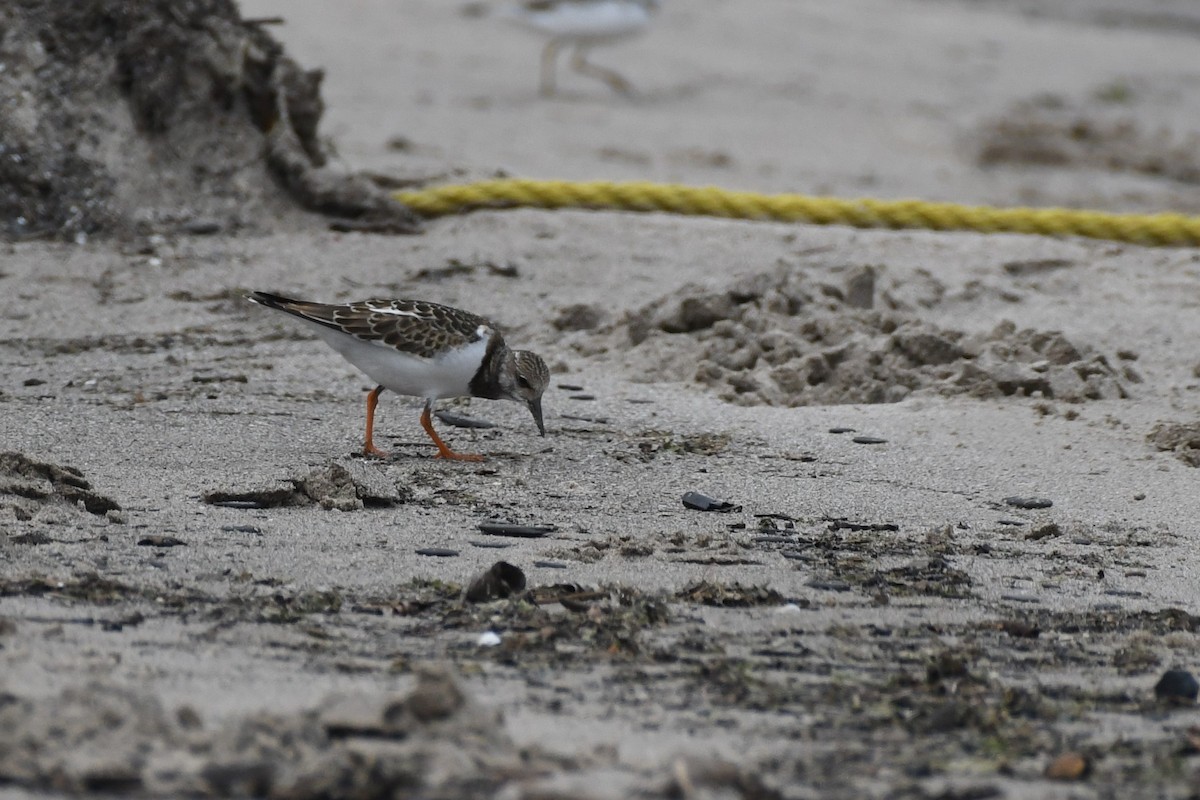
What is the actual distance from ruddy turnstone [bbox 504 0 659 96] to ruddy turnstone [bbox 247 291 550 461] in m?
6.42

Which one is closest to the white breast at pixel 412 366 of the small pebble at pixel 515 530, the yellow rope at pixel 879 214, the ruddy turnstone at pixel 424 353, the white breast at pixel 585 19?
the ruddy turnstone at pixel 424 353

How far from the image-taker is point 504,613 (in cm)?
327

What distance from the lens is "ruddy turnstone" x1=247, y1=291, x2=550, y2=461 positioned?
4.84 meters

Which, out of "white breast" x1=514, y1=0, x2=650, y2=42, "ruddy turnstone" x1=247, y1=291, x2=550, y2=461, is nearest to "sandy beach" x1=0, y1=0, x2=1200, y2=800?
"ruddy turnstone" x1=247, y1=291, x2=550, y2=461

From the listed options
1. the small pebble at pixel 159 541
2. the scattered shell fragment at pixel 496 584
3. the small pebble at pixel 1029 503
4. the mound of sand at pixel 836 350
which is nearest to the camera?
the scattered shell fragment at pixel 496 584

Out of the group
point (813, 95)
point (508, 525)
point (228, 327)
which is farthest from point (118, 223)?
point (813, 95)

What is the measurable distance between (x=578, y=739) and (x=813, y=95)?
30.9 feet

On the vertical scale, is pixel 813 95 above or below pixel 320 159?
above

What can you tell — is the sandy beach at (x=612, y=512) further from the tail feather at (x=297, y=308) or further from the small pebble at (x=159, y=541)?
the tail feather at (x=297, y=308)

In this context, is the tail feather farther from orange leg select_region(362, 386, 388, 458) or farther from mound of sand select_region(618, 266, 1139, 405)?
mound of sand select_region(618, 266, 1139, 405)

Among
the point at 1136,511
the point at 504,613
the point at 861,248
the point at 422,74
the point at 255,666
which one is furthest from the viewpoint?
the point at 422,74

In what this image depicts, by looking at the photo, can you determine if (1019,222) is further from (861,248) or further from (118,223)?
(118,223)

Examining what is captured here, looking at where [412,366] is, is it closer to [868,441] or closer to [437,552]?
[437,552]

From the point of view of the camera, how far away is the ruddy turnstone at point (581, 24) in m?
11.3
